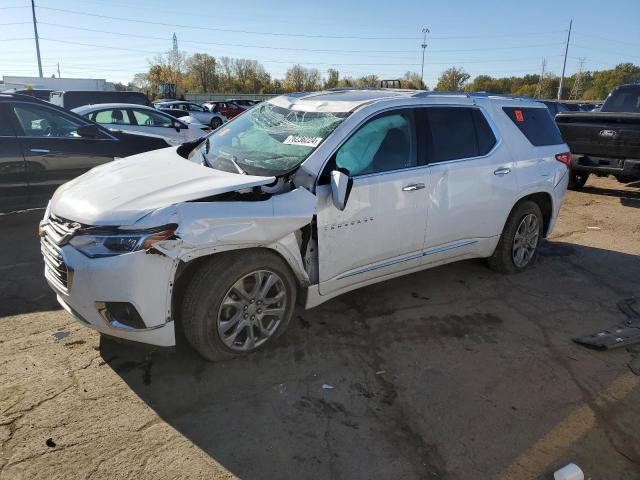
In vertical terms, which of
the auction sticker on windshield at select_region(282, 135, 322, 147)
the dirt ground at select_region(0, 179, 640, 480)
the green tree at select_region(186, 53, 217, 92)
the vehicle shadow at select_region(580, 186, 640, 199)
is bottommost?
the dirt ground at select_region(0, 179, 640, 480)

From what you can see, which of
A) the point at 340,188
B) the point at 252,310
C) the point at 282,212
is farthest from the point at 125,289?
the point at 340,188

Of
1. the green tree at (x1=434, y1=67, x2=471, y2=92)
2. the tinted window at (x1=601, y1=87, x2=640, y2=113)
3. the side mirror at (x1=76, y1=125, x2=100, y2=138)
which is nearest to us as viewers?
the side mirror at (x1=76, y1=125, x2=100, y2=138)

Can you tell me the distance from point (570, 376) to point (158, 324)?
2.77m

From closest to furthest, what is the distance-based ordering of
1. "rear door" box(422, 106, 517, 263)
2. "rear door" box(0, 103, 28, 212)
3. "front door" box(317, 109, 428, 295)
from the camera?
1. "front door" box(317, 109, 428, 295)
2. "rear door" box(422, 106, 517, 263)
3. "rear door" box(0, 103, 28, 212)

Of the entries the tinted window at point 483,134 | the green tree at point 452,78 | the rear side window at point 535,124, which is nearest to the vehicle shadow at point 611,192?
the rear side window at point 535,124

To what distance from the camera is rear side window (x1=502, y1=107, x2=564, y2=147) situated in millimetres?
4766

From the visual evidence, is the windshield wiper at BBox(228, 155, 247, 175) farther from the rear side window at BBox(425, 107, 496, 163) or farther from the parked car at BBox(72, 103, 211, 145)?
the parked car at BBox(72, 103, 211, 145)

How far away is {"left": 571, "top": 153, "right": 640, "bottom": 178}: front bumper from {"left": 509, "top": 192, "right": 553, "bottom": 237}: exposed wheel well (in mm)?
4205

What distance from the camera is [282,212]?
3.08m

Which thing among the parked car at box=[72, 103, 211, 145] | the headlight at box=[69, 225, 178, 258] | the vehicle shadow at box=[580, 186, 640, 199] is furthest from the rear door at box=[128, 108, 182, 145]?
the vehicle shadow at box=[580, 186, 640, 199]

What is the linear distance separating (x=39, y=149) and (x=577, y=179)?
32.4 ft

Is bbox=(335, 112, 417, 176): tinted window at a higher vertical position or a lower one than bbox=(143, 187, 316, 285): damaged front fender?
higher

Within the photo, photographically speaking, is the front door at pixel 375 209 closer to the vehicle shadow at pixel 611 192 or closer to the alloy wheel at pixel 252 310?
the alloy wheel at pixel 252 310

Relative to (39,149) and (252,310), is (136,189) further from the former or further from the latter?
(39,149)
